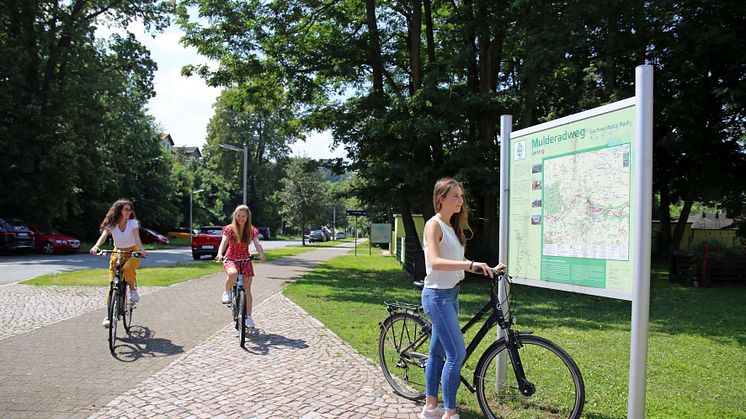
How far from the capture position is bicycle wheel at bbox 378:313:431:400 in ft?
15.7

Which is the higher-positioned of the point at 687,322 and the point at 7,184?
the point at 7,184

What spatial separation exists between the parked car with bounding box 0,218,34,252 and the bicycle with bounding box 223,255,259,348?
23119mm

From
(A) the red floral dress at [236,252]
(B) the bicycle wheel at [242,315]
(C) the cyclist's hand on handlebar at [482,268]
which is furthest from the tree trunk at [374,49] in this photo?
(C) the cyclist's hand on handlebar at [482,268]

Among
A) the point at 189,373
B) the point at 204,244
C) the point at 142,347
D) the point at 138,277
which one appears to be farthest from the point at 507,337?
the point at 204,244

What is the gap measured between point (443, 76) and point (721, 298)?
920cm

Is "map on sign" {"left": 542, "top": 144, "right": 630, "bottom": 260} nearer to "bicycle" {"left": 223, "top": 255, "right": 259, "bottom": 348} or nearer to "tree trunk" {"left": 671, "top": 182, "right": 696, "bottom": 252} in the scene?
"bicycle" {"left": 223, "top": 255, "right": 259, "bottom": 348}

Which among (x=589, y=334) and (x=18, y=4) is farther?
(x=18, y=4)

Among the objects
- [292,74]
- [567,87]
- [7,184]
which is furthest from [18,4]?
[567,87]

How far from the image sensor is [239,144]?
64.0 m

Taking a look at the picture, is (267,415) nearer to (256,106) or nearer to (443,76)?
(443,76)

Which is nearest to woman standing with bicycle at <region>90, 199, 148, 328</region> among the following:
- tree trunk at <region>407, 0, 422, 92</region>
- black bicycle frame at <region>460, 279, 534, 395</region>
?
black bicycle frame at <region>460, 279, 534, 395</region>

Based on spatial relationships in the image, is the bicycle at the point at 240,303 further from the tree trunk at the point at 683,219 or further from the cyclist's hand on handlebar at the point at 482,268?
the tree trunk at the point at 683,219

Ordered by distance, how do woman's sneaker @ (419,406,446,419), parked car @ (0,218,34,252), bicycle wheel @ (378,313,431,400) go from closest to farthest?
woman's sneaker @ (419,406,446,419) → bicycle wheel @ (378,313,431,400) → parked car @ (0,218,34,252)

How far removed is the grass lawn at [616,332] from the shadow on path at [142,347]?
2252 mm
